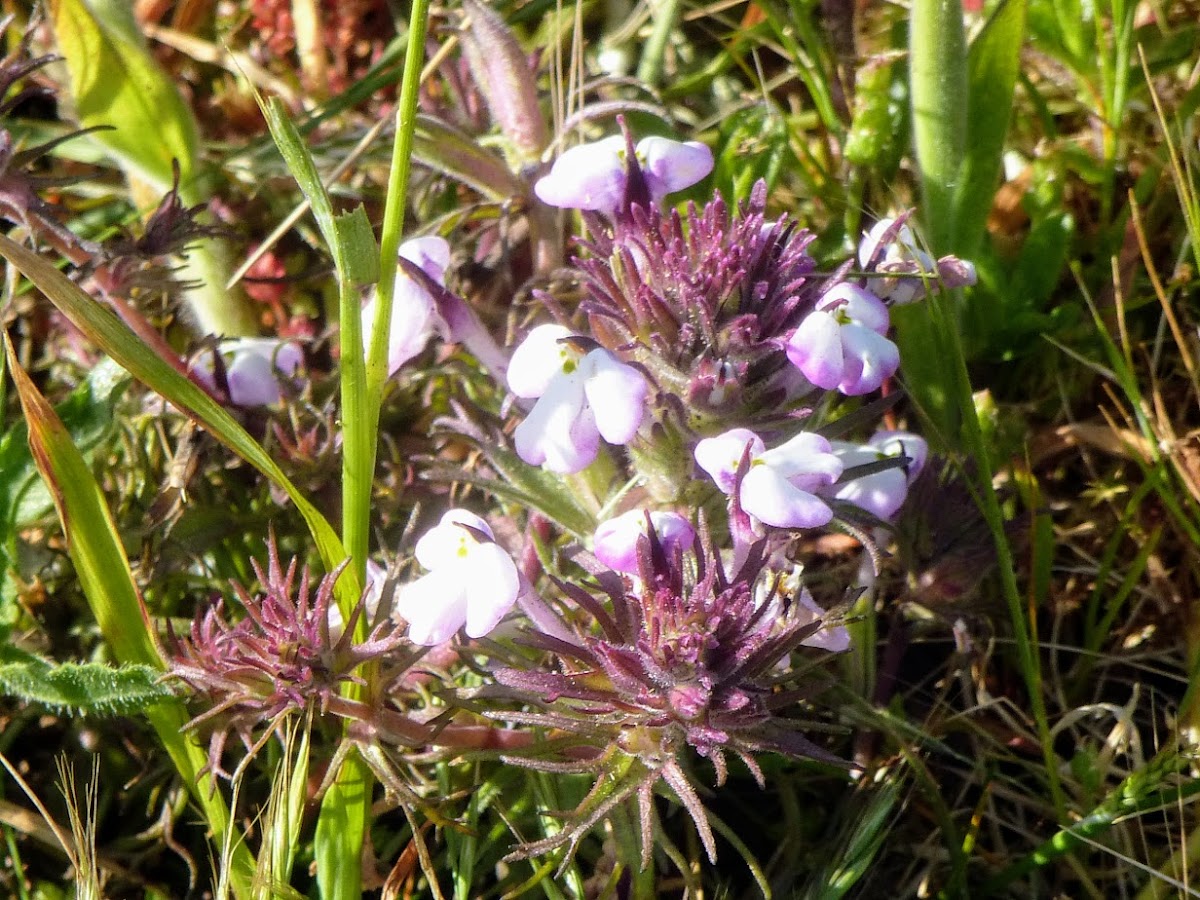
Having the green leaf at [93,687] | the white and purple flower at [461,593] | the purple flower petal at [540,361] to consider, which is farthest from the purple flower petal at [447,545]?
the green leaf at [93,687]

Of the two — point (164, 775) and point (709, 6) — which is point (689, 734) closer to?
point (164, 775)

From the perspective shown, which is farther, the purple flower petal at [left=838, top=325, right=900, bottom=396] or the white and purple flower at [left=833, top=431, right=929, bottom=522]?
the white and purple flower at [left=833, top=431, right=929, bottom=522]

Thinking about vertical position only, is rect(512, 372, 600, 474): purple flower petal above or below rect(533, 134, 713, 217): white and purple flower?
below

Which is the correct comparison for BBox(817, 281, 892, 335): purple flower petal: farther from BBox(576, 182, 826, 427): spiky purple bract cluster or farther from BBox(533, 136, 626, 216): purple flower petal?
BBox(533, 136, 626, 216): purple flower petal

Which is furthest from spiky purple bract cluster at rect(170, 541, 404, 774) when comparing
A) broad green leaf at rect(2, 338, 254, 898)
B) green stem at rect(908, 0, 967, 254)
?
green stem at rect(908, 0, 967, 254)

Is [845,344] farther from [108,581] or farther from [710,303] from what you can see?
[108,581]

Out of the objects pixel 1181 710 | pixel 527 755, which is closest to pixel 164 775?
pixel 527 755
